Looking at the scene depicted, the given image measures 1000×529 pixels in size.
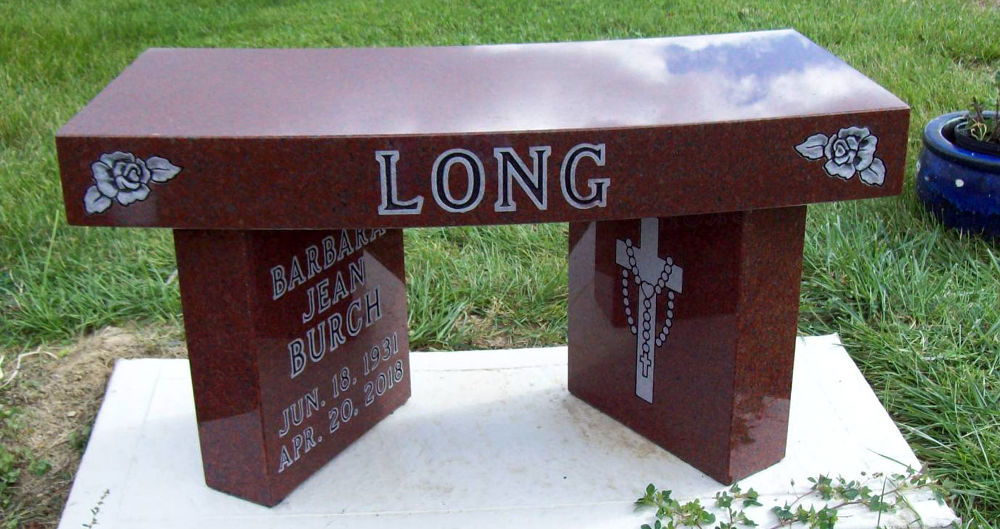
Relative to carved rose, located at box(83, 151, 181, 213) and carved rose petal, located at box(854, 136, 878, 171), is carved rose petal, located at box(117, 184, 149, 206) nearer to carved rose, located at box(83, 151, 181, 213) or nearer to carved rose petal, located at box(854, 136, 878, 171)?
carved rose, located at box(83, 151, 181, 213)

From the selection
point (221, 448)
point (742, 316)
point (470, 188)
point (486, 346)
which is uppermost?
point (470, 188)

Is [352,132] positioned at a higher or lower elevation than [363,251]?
higher

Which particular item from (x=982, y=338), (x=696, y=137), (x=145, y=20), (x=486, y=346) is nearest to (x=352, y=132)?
(x=696, y=137)

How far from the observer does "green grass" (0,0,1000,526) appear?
8.65 feet

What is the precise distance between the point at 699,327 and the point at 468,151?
0.70 metres

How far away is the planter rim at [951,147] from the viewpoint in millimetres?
3252

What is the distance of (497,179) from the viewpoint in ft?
5.80

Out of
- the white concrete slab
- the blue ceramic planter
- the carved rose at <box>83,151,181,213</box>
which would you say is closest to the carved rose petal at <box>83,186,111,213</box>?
the carved rose at <box>83,151,181,213</box>

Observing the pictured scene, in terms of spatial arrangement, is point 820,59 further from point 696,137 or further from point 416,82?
point 416,82

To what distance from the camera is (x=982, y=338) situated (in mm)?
2709

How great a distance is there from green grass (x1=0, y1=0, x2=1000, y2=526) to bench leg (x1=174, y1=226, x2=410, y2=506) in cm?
57

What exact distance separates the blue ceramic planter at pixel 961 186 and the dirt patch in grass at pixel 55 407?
2.35m

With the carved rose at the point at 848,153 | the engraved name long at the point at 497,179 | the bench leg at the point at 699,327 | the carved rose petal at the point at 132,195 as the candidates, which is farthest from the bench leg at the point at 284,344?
the carved rose at the point at 848,153

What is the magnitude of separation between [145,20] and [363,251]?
3845 millimetres
